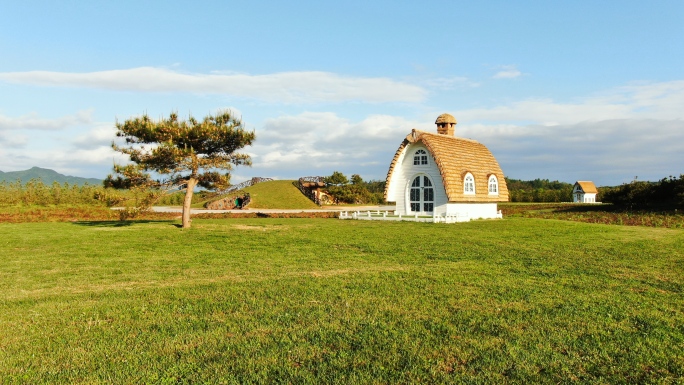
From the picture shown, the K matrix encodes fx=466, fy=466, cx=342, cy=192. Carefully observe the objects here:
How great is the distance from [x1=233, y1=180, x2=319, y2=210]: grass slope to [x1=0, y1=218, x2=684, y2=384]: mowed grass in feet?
123

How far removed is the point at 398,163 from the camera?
104 feet

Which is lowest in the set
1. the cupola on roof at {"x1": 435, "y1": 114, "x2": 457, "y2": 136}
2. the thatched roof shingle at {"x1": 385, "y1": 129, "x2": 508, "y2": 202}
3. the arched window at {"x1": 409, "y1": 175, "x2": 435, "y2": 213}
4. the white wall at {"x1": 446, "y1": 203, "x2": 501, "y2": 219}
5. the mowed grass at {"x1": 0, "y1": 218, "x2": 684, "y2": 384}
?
the mowed grass at {"x1": 0, "y1": 218, "x2": 684, "y2": 384}

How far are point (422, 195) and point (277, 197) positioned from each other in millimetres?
27286

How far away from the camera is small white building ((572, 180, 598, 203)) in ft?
233

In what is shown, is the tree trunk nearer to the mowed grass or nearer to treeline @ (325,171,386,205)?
the mowed grass

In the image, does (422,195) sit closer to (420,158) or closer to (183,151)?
(420,158)

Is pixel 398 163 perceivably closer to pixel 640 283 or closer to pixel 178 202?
pixel 640 283

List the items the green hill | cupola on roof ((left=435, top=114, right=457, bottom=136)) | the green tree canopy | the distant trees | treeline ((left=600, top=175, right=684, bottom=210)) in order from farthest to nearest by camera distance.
A: the green hill
the distant trees
treeline ((left=600, top=175, right=684, bottom=210))
cupola on roof ((left=435, top=114, right=457, bottom=136))
the green tree canopy

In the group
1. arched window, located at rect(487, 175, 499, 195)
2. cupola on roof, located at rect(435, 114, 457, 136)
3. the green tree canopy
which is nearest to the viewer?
the green tree canopy

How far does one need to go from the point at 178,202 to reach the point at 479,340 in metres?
64.1

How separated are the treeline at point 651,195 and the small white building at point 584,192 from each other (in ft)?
88.3

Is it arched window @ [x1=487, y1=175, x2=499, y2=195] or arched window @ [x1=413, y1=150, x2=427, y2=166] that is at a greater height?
arched window @ [x1=413, y1=150, x2=427, y2=166]

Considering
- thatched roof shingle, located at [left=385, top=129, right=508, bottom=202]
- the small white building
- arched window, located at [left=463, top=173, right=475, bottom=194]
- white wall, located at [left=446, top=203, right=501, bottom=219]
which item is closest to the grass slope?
thatched roof shingle, located at [left=385, top=129, right=508, bottom=202]

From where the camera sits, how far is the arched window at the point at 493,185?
1264 inches
